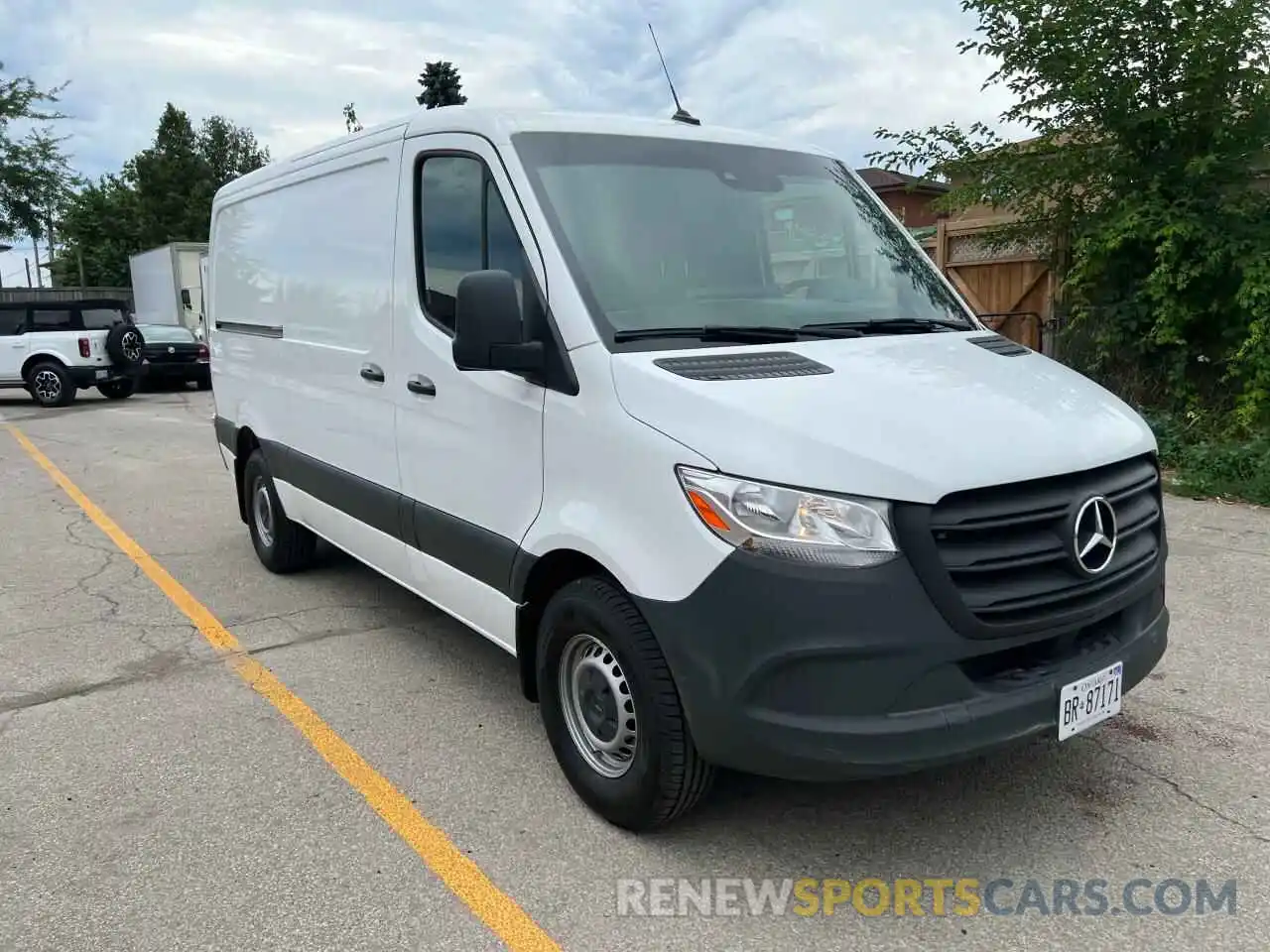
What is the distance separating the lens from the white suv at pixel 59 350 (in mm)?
17531

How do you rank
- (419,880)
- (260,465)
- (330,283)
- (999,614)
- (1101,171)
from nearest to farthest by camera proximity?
(999,614) → (419,880) → (330,283) → (260,465) → (1101,171)

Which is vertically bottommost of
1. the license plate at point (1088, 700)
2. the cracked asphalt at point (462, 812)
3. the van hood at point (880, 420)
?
the cracked asphalt at point (462, 812)

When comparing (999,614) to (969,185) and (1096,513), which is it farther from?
(969,185)

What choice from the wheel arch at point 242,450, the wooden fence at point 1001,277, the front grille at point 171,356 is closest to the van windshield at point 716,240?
the wheel arch at point 242,450

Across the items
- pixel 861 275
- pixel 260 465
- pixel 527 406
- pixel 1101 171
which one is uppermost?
pixel 1101 171

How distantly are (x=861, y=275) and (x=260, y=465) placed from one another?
13.2 feet

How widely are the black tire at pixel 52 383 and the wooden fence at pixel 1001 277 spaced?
14386 mm

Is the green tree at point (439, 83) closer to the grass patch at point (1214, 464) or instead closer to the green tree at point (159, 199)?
the grass patch at point (1214, 464)

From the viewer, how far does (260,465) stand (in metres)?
6.27

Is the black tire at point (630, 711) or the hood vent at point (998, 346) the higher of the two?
the hood vent at point (998, 346)

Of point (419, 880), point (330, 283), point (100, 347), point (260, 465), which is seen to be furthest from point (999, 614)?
point (100, 347)

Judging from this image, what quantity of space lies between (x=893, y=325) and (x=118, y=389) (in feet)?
60.7

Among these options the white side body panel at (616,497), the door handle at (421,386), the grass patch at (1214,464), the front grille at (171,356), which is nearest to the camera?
the white side body panel at (616,497)

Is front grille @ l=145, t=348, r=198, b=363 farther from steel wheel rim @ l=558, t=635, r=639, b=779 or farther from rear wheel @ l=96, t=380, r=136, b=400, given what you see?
steel wheel rim @ l=558, t=635, r=639, b=779
